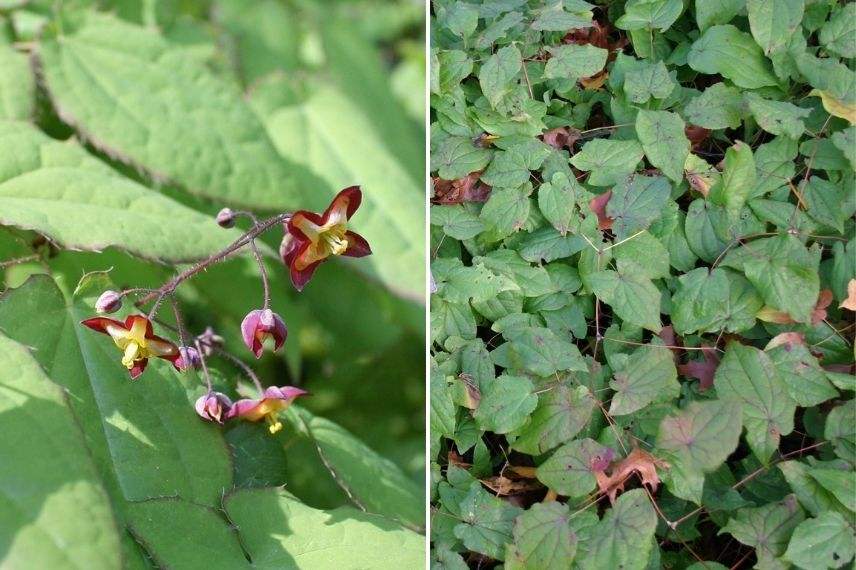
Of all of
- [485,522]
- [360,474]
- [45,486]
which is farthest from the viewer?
[360,474]

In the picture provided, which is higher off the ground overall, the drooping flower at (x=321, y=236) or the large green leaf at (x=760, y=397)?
the drooping flower at (x=321, y=236)

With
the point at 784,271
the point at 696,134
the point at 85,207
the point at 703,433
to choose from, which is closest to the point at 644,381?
the point at 703,433

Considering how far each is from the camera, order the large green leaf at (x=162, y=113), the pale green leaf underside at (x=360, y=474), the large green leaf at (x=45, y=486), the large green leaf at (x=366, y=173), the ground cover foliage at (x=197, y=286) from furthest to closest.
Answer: the large green leaf at (x=366, y=173) < the large green leaf at (x=162, y=113) < the pale green leaf underside at (x=360, y=474) < the ground cover foliage at (x=197, y=286) < the large green leaf at (x=45, y=486)

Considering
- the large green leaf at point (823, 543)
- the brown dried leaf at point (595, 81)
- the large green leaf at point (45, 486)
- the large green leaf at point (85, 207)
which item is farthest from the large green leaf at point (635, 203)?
the large green leaf at point (45, 486)

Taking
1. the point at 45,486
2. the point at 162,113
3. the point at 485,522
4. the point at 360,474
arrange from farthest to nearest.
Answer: the point at 162,113, the point at 360,474, the point at 485,522, the point at 45,486

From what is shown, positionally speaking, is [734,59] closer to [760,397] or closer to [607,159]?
[607,159]

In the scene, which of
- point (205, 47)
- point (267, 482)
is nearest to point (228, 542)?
point (267, 482)

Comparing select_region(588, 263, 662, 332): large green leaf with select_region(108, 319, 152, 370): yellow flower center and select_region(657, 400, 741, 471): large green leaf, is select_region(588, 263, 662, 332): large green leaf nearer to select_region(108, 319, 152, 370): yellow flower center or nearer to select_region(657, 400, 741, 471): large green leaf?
select_region(657, 400, 741, 471): large green leaf

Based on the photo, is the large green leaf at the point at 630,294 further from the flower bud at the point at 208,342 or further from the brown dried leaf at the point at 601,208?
the flower bud at the point at 208,342
